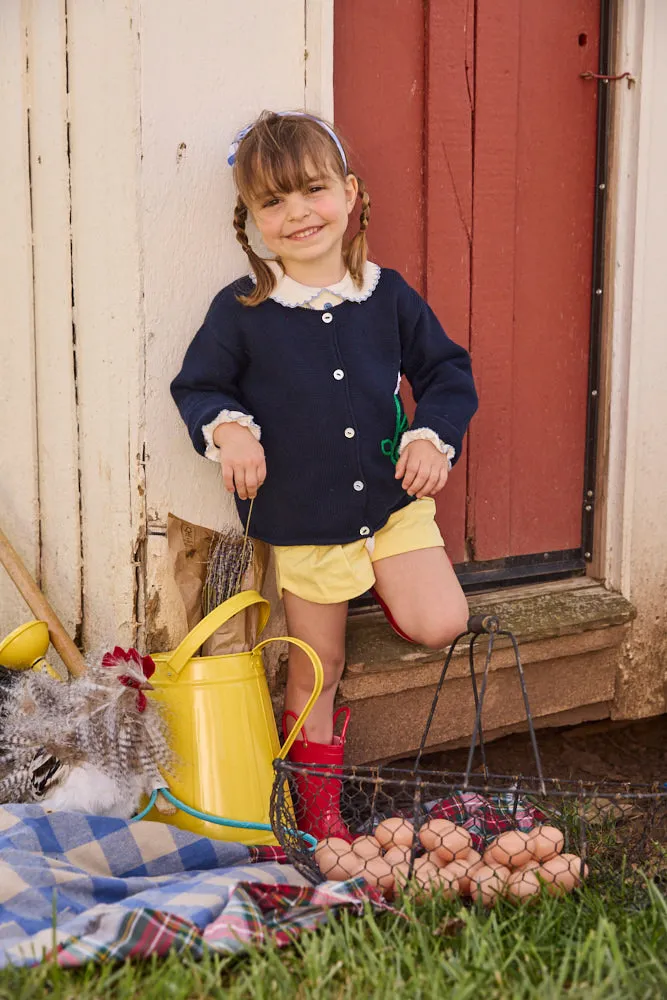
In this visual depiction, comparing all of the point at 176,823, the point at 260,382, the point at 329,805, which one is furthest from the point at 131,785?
the point at 260,382

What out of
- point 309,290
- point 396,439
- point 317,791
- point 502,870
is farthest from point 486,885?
point 309,290

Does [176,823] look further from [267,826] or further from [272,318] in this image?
[272,318]

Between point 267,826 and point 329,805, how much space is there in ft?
0.61

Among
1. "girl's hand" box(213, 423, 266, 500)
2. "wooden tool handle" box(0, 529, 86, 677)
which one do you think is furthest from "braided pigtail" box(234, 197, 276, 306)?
"wooden tool handle" box(0, 529, 86, 677)

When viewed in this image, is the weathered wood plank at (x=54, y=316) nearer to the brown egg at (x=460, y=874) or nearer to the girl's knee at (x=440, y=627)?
the girl's knee at (x=440, y=627)

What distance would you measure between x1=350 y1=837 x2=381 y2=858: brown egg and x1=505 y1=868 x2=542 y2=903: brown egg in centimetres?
27

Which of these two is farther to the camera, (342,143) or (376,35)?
(376,35)

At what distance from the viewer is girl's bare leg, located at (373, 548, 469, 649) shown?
8.15ft

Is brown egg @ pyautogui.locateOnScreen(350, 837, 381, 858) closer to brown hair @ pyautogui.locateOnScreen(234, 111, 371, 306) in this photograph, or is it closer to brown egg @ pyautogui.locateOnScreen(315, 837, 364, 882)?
brown egg @ pyautogui.locateOnScreen(315, 837, 364, 882)

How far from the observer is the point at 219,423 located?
7.48 ft

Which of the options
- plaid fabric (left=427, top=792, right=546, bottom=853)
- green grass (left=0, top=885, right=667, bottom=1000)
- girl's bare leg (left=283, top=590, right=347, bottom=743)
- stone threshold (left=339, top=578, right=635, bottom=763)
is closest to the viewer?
green grass (left=0, top=885, right=667, bottom=1000)

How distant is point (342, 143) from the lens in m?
2.40

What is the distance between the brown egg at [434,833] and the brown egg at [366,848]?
0.09 m

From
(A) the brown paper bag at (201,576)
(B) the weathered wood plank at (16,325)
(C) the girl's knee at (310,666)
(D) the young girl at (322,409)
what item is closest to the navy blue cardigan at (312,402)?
(D) the young girl at (322,409)
